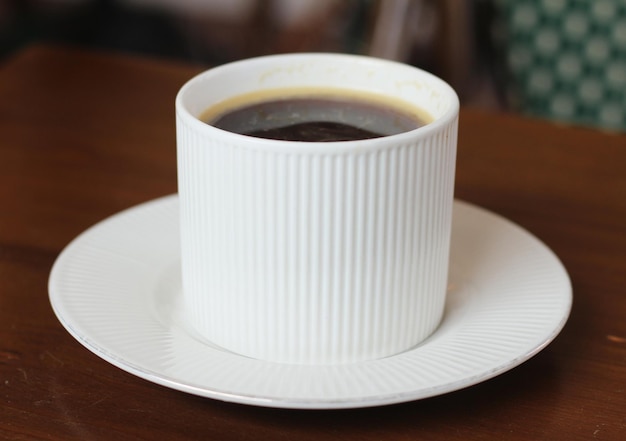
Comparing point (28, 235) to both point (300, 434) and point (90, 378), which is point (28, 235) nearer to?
point (90, 378)

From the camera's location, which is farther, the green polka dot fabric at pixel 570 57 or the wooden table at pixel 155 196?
the green polka dot fabric at pixel 570 57

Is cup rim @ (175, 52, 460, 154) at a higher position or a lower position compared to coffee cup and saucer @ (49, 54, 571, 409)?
higher

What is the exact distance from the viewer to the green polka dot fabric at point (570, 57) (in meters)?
1.30

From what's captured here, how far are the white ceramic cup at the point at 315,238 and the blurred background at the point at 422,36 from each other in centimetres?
89

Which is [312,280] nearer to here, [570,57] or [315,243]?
[315,243]

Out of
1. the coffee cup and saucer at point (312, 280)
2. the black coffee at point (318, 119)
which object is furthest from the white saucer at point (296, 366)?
the black coffee at point (318, 119)

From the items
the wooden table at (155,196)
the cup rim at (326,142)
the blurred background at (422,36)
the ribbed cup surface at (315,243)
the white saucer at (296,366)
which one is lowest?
the blurred background at (422,36)

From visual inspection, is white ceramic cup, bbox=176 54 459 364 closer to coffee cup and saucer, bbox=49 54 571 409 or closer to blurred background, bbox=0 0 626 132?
coffee cup and saucer, bbox=49 54 571 409

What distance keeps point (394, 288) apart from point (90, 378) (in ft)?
0.57

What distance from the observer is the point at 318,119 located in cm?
55

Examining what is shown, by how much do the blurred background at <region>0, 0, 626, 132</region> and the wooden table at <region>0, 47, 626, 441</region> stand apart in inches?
21.3

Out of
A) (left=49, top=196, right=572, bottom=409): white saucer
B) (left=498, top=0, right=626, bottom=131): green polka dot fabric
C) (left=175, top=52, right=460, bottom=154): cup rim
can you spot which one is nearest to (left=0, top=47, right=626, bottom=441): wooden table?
(left=49, top=196, right=572, bottom=409): white saucer

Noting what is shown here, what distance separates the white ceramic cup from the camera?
0.45m

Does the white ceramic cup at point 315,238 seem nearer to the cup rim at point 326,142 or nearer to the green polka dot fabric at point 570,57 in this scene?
the cup rim at point 326,142
